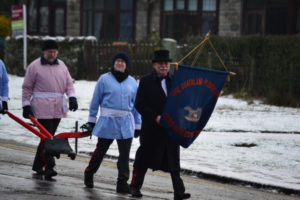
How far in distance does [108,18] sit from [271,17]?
8256 millimetres

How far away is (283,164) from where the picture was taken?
1054cm

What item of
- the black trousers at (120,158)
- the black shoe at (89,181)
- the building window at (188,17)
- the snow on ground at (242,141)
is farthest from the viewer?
the building window at (188,17)

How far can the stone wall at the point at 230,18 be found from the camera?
28484mm

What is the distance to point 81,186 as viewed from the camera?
27.1 feet

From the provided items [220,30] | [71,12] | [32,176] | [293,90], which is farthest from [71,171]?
[71,12]

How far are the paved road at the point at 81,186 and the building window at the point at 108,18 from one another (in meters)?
21.6

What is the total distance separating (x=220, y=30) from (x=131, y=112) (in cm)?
2089

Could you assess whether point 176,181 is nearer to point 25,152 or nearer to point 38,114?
point 38,114

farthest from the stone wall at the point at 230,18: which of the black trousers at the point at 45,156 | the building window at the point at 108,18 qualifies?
the black trousers at the point at 45,156

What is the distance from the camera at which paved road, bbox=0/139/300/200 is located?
758 centimetres

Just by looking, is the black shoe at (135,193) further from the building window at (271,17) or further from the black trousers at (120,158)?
the building window at (271,17)

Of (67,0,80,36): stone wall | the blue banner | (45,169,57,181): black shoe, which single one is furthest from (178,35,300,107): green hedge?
(67,0,80,36): stone wall

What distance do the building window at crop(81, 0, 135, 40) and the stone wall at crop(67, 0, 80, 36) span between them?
23 centimetres

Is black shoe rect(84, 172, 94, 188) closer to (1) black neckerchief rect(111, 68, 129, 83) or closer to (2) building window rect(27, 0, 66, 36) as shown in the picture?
(1) black neckerchief rect(111, 68, 129, 83)
